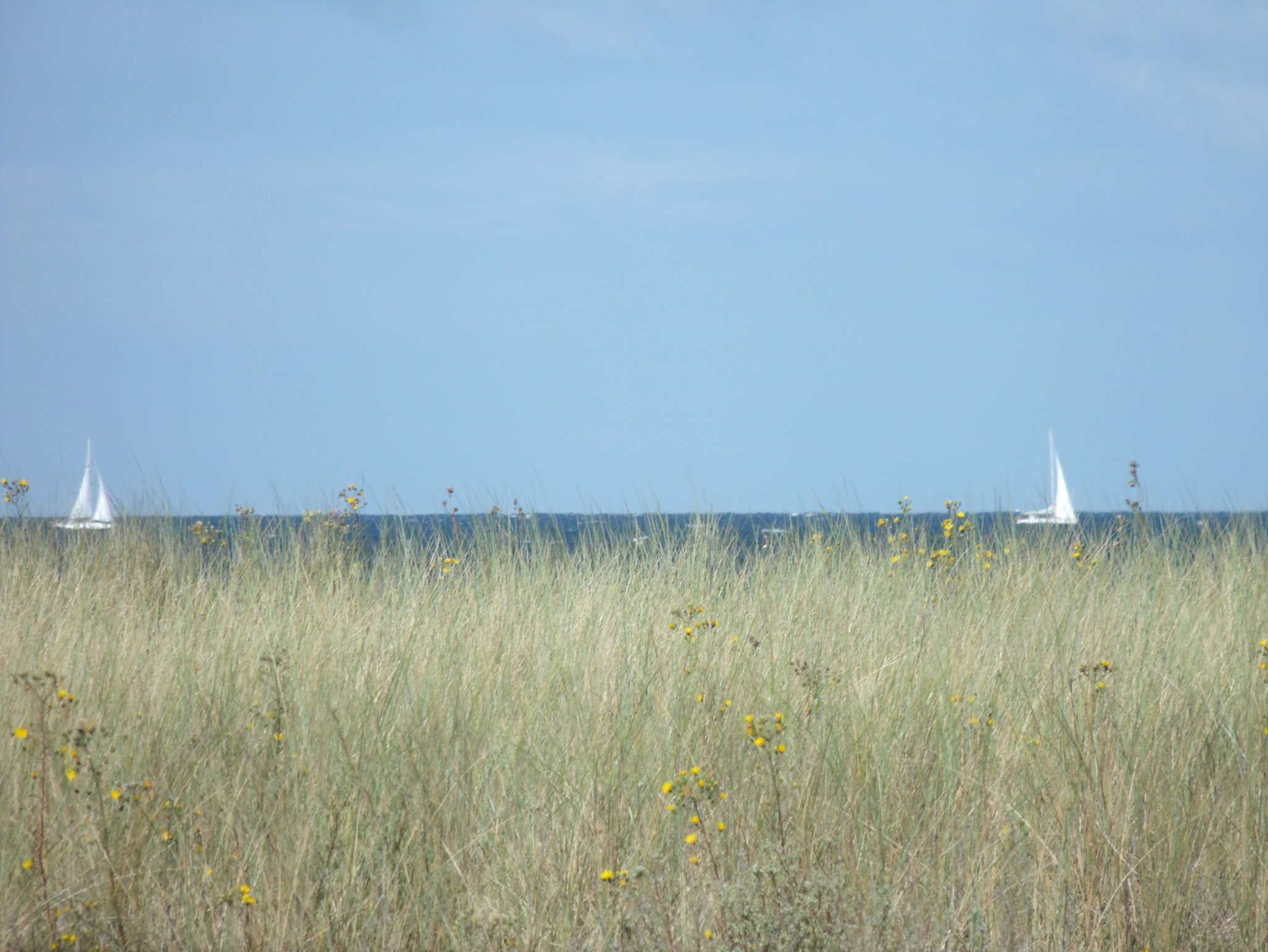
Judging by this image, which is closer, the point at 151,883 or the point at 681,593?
the point at 151,883

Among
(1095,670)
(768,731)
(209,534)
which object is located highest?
(209,534)

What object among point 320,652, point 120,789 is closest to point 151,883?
point 120,789

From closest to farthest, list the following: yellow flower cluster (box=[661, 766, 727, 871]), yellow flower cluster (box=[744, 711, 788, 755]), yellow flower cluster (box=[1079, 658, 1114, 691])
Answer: yellow flower cluster (box=[661, 766, 727, 871])
yellow flower cluster (box=[744, 711, 788, 755])
yellow flower cluster (box=[1079, 658, 1114, 691])

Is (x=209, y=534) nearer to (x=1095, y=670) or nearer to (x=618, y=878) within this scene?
(x=618, y=878)

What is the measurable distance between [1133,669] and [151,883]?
3.15 m

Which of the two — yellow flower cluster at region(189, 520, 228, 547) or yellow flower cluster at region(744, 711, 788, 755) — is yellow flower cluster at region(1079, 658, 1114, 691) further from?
yellow flower cluster at region(189, 520, 228, 547)

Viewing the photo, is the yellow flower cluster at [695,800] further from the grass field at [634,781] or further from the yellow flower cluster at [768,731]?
the yellow flower cluster at [768,731]

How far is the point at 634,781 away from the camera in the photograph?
9.39ft

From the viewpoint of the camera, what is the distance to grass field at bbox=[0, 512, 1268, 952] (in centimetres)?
232

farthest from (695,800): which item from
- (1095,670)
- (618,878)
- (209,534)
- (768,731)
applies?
(209,534)

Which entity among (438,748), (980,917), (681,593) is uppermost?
(681,593)

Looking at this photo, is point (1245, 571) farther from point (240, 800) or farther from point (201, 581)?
point (201, 581)

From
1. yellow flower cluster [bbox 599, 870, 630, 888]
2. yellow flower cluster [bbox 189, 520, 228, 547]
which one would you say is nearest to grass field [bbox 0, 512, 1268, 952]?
yellow flower cluster [bbox 599, 870, 630, 888]

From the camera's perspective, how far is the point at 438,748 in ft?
9.93
